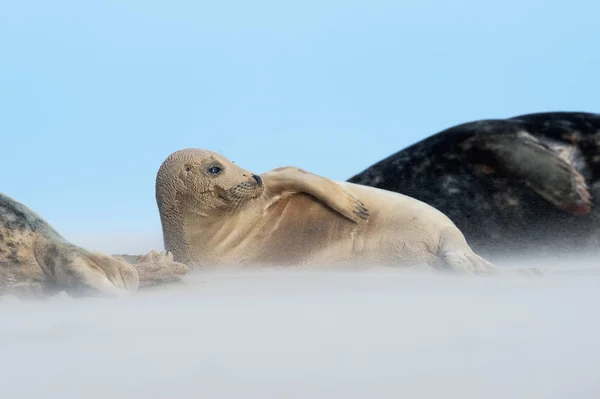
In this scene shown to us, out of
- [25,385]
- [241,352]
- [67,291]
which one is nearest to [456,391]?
[241,352]

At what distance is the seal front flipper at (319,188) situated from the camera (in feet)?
21.2

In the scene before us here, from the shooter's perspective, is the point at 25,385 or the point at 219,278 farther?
the point at 219,278

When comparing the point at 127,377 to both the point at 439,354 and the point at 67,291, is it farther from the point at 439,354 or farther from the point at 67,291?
the point at 67,291

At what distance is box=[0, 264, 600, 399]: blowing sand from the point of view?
3.10 meters

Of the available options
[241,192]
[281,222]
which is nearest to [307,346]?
[241,192]

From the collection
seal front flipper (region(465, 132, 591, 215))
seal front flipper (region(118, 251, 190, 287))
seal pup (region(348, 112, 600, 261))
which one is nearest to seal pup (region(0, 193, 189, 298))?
seal front flipper (region(118, 251, 190, 287))

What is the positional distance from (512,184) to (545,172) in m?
0.28

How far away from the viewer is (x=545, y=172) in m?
7.86

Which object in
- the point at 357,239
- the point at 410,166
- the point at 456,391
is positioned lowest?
the point at 456,391

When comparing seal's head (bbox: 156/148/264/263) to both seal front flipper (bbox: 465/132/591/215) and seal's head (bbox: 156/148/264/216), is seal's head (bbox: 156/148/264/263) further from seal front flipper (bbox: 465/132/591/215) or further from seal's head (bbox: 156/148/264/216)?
seal front flipper (bbox: 465/132/591/215)

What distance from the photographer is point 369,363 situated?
3.31 m

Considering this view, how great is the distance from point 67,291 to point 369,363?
2.07 m

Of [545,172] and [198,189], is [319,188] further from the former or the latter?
[545,172]

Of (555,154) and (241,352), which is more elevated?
(555,154)
